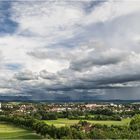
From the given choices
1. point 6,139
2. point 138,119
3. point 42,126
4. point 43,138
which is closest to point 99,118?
point 138,119

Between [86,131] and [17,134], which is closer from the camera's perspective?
[86,131]

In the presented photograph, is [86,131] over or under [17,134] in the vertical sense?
over

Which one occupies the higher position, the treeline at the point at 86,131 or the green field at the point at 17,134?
the treeline at the point at 86,131

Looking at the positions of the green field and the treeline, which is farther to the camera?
the green field

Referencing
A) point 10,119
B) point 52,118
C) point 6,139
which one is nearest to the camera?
point 6,139

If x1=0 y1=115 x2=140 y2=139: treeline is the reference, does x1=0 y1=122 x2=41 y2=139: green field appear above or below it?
below

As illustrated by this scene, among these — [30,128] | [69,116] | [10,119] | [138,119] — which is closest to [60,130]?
[30,128]

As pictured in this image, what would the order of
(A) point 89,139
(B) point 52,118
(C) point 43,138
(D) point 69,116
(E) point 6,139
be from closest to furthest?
(A) point 89,139, (E) point 6,139, (C) point 43,138, (B) point 52,118, (D) point 69,116

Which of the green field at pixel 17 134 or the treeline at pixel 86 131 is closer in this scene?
the treeline at pixel 86 131

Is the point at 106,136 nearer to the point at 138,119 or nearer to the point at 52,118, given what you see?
the point at 138,119

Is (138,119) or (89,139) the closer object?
(89,139)
